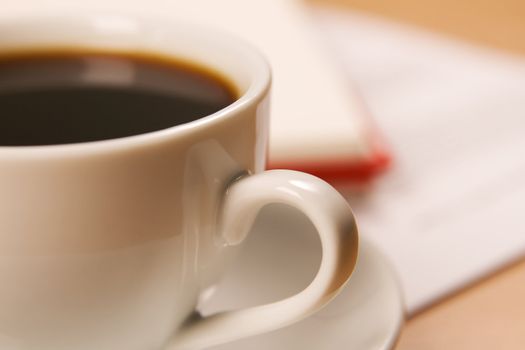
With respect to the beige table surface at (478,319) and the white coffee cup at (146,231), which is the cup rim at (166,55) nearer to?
the white coffee cup at (146,231)

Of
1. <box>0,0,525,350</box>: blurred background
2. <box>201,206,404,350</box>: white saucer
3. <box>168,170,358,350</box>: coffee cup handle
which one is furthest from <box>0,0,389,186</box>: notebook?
<box>168,170,358,350</box>: coffee cup handle

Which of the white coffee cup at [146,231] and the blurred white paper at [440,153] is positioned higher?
the white coffee cup at [146,231]

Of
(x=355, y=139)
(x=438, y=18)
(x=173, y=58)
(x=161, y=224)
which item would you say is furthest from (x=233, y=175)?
(x=438, y=18)

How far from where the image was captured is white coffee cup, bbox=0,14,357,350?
1.24 ft

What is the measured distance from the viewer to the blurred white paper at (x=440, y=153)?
0.61 metres

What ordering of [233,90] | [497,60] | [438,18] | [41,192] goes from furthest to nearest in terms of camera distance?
1. [438,18]
2. [497,60]
3. [233,90]
4. [41,192]

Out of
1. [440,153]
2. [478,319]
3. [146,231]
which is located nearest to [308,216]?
[146,231]

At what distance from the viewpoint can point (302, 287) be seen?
532mm

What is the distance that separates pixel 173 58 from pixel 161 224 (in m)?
0.20

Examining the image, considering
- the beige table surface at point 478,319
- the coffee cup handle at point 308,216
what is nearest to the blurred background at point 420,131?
the beige table surface at point 478,319

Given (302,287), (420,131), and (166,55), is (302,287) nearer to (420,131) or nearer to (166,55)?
(166,55)

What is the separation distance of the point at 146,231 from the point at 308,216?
86 mm

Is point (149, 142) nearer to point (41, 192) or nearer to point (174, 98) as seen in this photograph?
point (41, 192)

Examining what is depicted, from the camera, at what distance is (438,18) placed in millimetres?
1220
